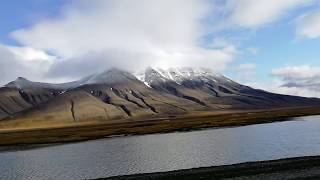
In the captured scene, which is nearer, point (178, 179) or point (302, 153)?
point (178, 179)

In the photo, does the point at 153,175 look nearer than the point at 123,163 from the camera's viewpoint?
Yes

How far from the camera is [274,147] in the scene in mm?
59594

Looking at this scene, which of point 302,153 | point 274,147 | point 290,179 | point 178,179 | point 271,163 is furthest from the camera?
point 274,147

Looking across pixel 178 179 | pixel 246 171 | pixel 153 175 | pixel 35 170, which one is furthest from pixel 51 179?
pixel 246 171

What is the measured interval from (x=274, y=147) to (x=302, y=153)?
294 inches

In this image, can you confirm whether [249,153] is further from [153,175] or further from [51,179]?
[51,179]

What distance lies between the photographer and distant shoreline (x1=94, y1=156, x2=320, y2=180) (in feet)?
117

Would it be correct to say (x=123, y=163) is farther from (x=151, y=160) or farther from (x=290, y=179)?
(x=290, y=179)

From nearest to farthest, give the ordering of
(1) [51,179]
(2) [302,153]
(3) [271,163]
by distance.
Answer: (3) [271,163]
(1) [51,179]
(2) [302,153]

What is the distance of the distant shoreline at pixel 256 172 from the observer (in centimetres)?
3578

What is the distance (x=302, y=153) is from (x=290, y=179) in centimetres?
2016

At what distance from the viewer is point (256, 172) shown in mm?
37500

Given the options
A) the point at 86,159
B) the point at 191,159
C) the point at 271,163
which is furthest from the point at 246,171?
the point at 86,159

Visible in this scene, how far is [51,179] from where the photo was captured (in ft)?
148
